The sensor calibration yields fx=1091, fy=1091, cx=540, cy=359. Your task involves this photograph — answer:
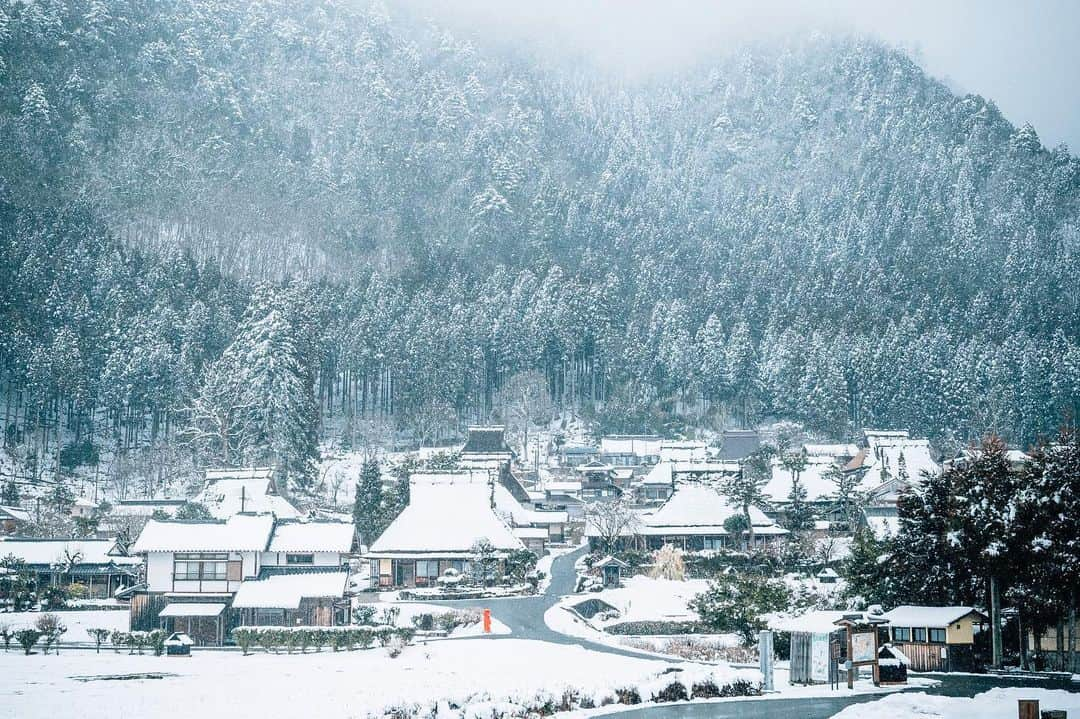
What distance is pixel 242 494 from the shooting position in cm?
7400

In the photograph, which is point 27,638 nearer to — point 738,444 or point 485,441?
point 485,441

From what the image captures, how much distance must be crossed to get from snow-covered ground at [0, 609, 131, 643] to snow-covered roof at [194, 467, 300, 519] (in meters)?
18.1

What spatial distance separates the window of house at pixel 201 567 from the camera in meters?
53.4

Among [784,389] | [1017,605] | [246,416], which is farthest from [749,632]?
[784,389]

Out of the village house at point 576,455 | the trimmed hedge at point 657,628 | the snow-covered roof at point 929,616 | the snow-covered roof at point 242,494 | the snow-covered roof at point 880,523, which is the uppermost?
the village house at point 576,455

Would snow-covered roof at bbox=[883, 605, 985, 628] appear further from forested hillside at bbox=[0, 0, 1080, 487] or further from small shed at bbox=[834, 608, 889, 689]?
forested hillside at bbox=[0, 0, 1080, 487]

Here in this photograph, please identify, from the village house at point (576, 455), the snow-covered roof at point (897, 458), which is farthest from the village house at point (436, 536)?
the village house at point (576, 455)

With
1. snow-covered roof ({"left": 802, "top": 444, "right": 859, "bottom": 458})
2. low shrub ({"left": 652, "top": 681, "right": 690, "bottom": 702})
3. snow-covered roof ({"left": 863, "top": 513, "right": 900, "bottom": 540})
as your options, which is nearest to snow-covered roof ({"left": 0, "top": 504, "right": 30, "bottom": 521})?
snow-covered roof ({"left": 863, "top": 513, "right": 900, "bottom": 540})

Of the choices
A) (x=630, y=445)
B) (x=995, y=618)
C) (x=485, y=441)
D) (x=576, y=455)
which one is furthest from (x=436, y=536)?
(x=630, y=445)

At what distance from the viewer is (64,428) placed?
10412 cm

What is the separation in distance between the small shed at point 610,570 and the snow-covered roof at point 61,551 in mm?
26191

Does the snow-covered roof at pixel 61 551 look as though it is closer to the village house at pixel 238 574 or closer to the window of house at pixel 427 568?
the village house at pixel 238 574

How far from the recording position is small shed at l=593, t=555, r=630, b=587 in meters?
60.6

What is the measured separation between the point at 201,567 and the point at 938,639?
3498cm
